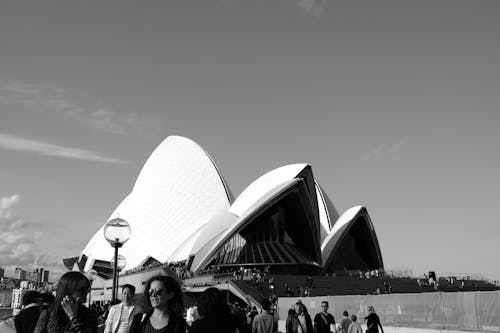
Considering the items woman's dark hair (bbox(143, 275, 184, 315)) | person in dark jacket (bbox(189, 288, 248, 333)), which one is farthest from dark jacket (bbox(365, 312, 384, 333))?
woman's dark hair (bbox(143, 275, 184, 315))

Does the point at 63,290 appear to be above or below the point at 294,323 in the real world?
above

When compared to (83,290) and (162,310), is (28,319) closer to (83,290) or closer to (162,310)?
(83,290)

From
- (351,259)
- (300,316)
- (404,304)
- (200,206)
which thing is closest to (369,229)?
(351,259)

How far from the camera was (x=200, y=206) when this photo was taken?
153 feet

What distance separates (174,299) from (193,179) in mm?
45223

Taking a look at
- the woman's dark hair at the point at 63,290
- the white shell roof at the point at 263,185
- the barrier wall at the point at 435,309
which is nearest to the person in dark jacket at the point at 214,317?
the woman's dark hair at the point at 63,290

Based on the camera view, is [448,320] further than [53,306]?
Yes

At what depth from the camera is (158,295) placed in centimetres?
315

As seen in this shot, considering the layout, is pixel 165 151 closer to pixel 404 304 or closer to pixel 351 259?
pixel 351 259

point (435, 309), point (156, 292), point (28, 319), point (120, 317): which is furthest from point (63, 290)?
point (435, 309)

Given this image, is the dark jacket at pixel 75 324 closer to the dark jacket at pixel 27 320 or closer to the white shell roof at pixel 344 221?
the dark jacket at pixel 27 320

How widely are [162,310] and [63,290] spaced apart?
0.60m

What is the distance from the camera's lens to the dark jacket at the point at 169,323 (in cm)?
305

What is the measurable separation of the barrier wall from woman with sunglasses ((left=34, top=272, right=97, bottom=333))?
9681mm
